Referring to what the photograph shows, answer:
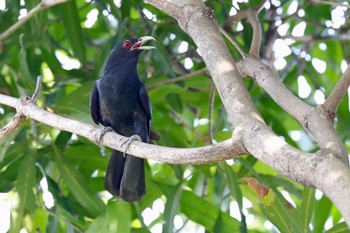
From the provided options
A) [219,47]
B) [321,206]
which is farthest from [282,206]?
[321,206]

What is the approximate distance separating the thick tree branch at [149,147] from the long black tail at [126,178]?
886 millimetres

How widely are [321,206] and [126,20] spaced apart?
203cm

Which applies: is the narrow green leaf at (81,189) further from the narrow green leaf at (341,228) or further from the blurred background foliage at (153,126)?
the narrow green leaf at (341,228)

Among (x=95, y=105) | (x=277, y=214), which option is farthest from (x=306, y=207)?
(x=95, y=105)

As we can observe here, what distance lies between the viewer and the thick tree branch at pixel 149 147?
297cm

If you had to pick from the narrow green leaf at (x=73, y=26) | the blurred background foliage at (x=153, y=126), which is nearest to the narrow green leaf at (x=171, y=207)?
the blurred background foliage at (x=153, y=126)

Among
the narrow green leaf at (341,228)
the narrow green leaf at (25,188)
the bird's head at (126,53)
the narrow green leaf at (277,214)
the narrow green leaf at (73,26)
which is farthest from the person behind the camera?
the narrow green leaf at (73,26)

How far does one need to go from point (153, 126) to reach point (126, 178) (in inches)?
35.4

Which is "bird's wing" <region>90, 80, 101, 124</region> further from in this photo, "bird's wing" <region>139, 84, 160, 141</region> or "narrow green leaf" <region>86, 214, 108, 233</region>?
"narrow green leaf" <region>86, 214, 108, 233</region>

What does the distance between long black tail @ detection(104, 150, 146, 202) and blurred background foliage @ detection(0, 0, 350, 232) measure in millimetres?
261

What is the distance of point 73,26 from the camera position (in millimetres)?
6227

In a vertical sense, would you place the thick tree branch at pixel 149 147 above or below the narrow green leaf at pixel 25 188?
above

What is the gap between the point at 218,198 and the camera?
19.5ft

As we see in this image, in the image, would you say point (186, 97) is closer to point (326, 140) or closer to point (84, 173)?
point (84, 173)
